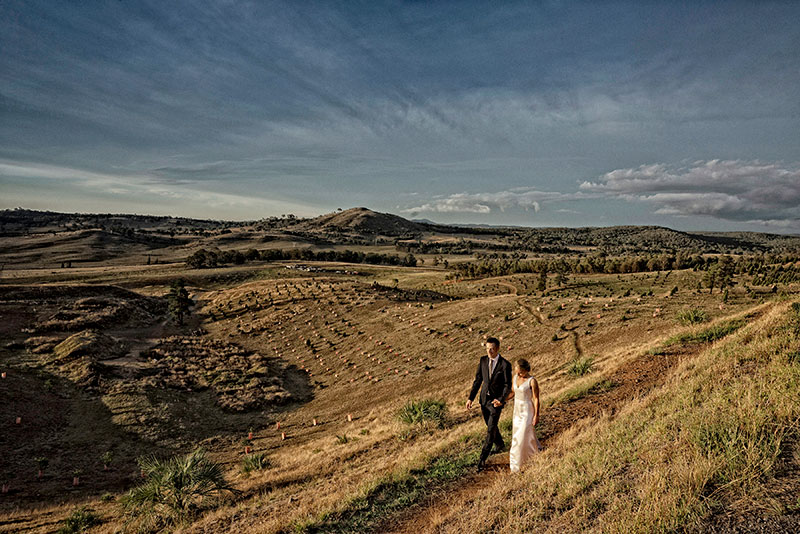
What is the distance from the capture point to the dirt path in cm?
700

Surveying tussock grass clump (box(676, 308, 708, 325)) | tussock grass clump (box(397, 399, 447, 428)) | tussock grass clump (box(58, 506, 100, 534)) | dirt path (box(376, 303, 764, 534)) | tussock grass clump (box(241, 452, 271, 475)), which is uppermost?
tussock grass clump (box(676, 308, 708, 325))

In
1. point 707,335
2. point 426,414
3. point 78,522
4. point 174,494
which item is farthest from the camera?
point 707,335

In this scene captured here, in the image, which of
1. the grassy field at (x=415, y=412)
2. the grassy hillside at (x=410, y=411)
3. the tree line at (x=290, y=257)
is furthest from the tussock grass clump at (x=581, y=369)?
the tree line at (x=290, y=257)

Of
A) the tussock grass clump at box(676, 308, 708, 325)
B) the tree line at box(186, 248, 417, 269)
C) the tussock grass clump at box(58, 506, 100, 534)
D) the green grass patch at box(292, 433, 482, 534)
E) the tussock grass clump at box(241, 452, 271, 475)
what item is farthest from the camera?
the tree line at box(186, 248, 417, 269)

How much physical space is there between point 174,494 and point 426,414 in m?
8.14

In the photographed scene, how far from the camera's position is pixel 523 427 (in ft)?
24.7

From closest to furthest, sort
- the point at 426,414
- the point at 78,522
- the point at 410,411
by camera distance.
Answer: the point at 78,522, the point at 426,414, the point at 410,411

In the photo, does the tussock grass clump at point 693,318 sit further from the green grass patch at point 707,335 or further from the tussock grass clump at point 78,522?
the tussock grass clump at point 78,522

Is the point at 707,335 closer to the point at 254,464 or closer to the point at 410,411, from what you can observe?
the point at 410,411

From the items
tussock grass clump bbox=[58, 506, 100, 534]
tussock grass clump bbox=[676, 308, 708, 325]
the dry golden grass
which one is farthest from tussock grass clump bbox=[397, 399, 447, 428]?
tussock grass clump bbox=[676, 308, 708, 325]

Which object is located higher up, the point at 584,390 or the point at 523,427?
the point at 523,427

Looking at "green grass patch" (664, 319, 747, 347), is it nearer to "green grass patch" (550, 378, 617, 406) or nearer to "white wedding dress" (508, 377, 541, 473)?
"green grass patch" (550, 378, 617, 406)

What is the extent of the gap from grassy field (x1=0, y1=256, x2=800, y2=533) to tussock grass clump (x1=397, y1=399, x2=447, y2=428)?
107 millimetres

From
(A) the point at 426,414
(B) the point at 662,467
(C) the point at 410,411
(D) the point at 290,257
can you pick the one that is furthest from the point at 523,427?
(D) the point at 290,257
